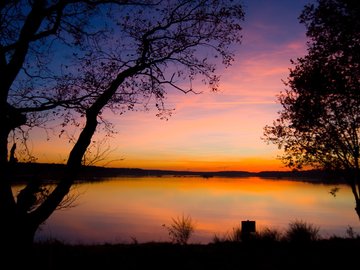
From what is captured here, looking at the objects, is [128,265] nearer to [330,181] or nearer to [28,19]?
[28,19]

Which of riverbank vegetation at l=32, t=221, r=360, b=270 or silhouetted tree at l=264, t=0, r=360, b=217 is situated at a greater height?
silhouetted tree at l=264, t=0, r=360, b=217

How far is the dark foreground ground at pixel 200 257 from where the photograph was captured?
1335 cm

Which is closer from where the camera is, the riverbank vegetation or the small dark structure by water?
the riverbank vegetation

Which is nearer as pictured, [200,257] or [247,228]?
[200,257]

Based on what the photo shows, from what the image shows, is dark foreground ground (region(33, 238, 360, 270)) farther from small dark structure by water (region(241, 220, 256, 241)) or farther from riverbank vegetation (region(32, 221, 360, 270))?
small dark structure by water (region(241, 220, 256, 241))

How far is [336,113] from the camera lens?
1831 cm

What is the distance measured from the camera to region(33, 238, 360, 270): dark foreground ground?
13.4 meters

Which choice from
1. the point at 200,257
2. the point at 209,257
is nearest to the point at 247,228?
the point at 209,257

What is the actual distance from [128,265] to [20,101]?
6.50 metres

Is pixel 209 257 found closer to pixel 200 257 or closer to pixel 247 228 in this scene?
pixel 200 257

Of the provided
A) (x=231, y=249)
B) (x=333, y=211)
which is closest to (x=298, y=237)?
(x=231, y=249)

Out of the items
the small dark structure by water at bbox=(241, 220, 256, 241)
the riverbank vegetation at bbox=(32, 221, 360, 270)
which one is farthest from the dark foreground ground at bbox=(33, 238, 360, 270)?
the small dark structure by water at bbox=(241, 220, 256, 241)

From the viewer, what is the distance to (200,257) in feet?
48.5

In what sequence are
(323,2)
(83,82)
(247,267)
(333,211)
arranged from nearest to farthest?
(83,82)
(247,267)
(323,2)
(333,211)
